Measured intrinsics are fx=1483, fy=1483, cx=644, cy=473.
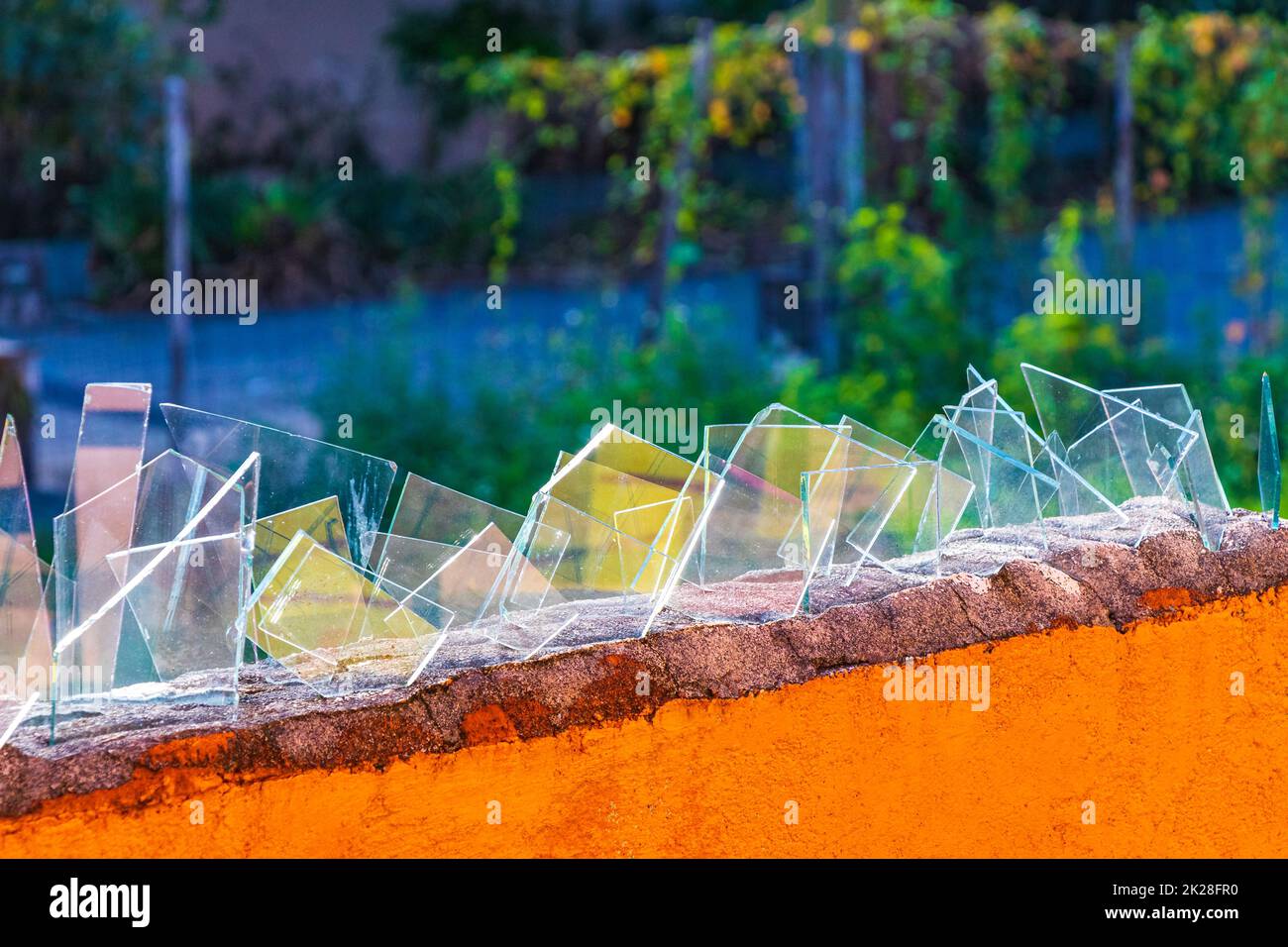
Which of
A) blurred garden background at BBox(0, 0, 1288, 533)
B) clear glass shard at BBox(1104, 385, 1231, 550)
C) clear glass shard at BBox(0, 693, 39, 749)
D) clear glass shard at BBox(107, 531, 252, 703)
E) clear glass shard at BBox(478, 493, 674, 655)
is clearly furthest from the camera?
blurred garden background at BBox(0, 0, 1288, 533)

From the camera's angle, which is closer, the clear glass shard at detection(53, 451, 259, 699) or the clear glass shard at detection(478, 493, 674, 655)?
the clear glass shard at detection(53, 451, 259, 699)

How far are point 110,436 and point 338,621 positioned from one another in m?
0.38

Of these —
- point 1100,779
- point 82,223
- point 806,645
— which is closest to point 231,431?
point 806,645

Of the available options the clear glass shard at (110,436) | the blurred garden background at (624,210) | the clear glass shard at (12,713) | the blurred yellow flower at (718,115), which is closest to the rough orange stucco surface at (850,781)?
the clear glass shard at (12,713)

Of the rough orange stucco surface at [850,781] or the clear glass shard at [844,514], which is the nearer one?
the rough orange stucco surface at [850,781]

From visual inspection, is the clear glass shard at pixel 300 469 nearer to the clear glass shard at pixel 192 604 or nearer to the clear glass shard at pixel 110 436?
the clear glass shard at pixel 110 436

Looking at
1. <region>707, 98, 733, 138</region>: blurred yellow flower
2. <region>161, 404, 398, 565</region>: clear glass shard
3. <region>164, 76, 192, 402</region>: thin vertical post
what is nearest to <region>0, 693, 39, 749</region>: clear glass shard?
<region>161, 404, 398, 565</region>: clear glass shard

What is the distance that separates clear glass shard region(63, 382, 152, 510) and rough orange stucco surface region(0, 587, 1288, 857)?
444mm

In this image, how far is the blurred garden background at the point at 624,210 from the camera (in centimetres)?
634

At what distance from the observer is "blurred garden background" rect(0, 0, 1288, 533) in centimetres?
634

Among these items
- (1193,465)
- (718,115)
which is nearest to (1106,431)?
(1193,465)

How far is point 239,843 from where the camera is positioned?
163cm

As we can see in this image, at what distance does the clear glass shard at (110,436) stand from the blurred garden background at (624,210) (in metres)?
3.86

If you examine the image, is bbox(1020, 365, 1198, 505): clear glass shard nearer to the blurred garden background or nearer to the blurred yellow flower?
the blurred garden background
